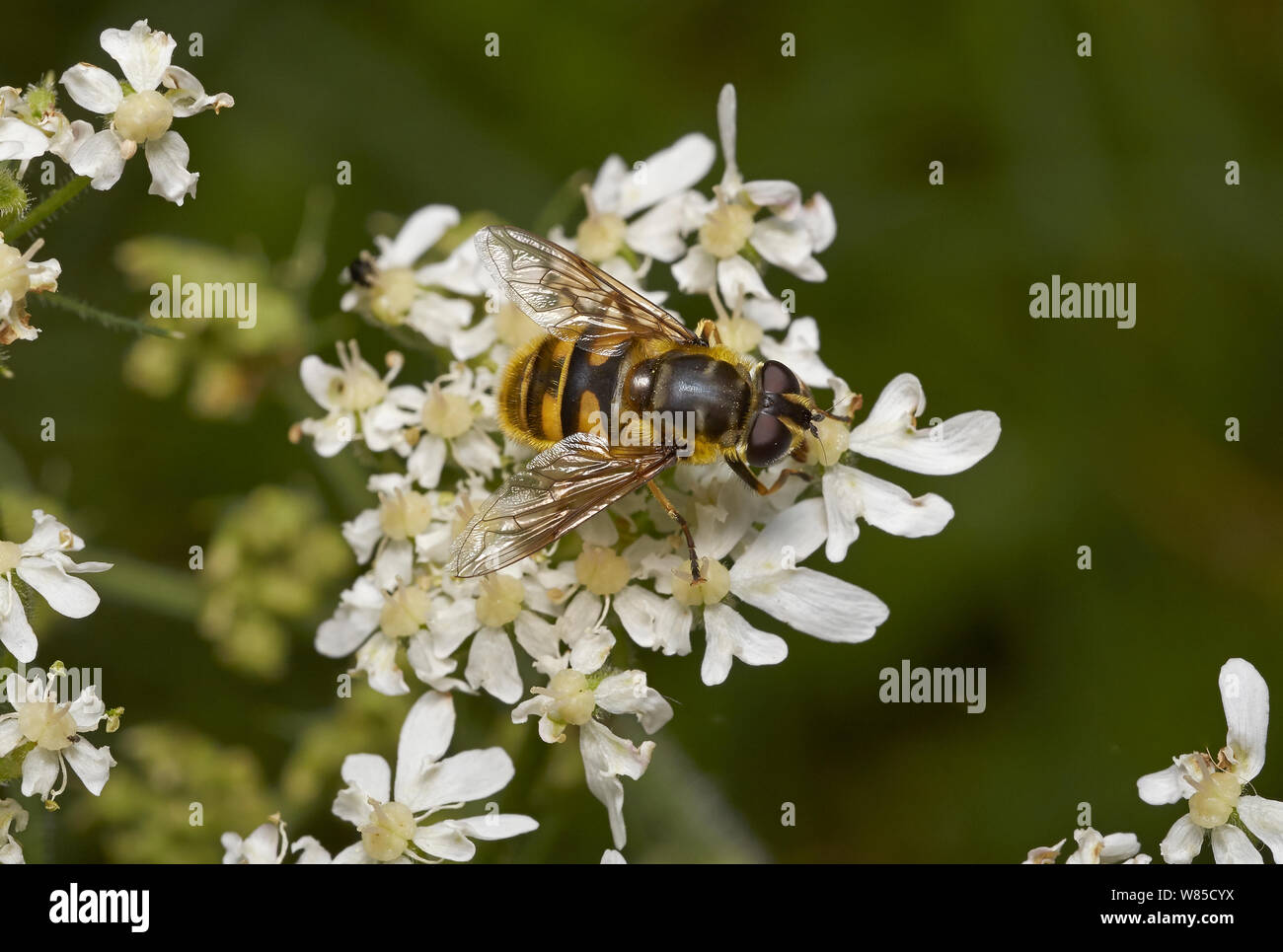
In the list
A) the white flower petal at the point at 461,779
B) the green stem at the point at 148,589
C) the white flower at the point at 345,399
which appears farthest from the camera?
the green stem at the point at 148,589

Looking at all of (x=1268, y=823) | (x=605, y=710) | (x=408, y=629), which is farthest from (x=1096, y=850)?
(x=408, y=629)

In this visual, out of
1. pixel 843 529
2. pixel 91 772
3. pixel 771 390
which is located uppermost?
pixel 771 390

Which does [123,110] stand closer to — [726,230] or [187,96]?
[187,96]

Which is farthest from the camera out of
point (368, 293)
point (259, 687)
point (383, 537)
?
point (259, 687)

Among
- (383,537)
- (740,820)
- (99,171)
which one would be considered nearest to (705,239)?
(383,537)

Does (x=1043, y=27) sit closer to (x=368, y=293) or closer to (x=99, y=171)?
(x=368, y=293)

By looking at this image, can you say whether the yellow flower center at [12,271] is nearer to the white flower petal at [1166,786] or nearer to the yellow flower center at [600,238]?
the yellow flower center at [600,238]

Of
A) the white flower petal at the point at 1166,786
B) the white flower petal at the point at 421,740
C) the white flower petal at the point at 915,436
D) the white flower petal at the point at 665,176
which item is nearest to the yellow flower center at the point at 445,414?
the white flower petal at the point at 421,740
